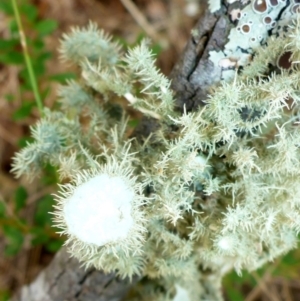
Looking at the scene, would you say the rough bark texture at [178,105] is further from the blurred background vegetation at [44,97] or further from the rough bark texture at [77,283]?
the blurred background vegetation at [44,97]

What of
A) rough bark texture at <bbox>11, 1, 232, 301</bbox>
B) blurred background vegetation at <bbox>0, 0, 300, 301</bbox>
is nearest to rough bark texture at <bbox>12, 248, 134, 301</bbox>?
rough bark texture at <bbox>11, 1, 232, 301</bbox>

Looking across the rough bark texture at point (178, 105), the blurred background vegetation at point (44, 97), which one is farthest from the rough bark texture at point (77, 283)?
the blurred background vegetation at point (44, 97)

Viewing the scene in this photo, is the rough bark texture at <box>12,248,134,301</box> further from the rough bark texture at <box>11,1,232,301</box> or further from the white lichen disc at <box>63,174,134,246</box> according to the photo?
the white lichen disc at <box>63,174,134,246</box>

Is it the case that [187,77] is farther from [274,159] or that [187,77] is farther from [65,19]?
[65,19]

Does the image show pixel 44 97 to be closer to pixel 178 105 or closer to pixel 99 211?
pixel 178 105

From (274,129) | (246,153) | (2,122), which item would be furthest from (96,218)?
(2,122)
